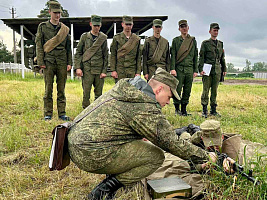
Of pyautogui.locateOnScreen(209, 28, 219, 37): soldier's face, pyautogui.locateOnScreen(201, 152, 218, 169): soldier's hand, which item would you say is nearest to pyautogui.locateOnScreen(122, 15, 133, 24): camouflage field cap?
pyautogui.locateOnScreen(209, 28, 219, 37): soldier's face

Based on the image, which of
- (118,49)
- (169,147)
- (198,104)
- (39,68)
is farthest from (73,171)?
(198,104)

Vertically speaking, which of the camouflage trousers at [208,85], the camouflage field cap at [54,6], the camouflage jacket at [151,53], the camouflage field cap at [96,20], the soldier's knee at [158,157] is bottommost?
the soldier's knee at [158,157]

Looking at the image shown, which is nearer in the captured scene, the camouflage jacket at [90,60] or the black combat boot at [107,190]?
the black combat boot at [107,190]

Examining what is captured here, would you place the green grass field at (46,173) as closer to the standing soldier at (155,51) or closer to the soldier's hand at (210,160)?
the soldier's hand at (210,160)

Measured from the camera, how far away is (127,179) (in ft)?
7.76

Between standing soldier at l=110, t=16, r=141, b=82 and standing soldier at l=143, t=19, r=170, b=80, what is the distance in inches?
8.5

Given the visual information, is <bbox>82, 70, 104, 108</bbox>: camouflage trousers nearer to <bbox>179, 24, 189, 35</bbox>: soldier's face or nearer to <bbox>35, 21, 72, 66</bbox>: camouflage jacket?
<bbox>35, 21, 72, 66</bbox>: camouflage jacket

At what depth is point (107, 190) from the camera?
234cm

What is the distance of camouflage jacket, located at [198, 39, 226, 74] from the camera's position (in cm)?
615

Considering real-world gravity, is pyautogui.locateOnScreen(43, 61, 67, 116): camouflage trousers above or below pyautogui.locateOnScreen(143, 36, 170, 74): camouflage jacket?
below

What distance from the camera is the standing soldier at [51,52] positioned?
17.1 feet

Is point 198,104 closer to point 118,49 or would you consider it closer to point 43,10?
point 118,49

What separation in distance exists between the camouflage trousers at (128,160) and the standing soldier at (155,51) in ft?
12.4

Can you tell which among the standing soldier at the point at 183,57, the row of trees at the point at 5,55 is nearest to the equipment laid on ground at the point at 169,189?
the standing soldier at the point at 183,57
